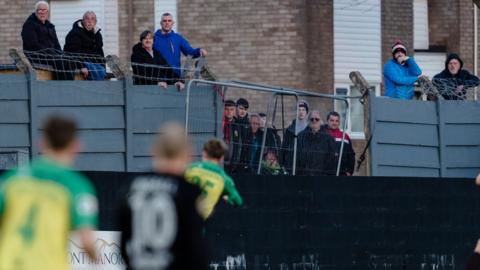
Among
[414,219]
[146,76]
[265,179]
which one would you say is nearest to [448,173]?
[414,219]

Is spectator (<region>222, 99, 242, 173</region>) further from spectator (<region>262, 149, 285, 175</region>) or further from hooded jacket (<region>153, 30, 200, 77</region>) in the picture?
hooded jacket (<region>153, 30, 200, 77</region>)

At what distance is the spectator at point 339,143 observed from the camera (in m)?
18.6

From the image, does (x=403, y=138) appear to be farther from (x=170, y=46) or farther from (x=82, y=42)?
(x=82, y=42)

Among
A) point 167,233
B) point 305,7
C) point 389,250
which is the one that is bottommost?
point 389,250

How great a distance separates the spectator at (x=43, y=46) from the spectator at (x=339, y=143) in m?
3.44

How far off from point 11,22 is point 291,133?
12388 millimetres

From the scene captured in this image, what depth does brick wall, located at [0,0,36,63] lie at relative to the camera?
1145 inches

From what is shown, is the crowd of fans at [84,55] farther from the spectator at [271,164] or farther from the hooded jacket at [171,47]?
the spectator at [271,164]

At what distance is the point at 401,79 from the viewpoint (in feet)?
64.6

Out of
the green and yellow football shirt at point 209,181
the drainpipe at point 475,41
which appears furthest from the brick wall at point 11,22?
the green and yellow football shirt at point 209,181

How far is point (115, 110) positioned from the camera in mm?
17453

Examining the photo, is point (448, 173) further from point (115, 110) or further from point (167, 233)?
point (167, 233)

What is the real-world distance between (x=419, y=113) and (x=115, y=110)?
175 inches

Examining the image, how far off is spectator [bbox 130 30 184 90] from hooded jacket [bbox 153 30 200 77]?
1.28 ft
